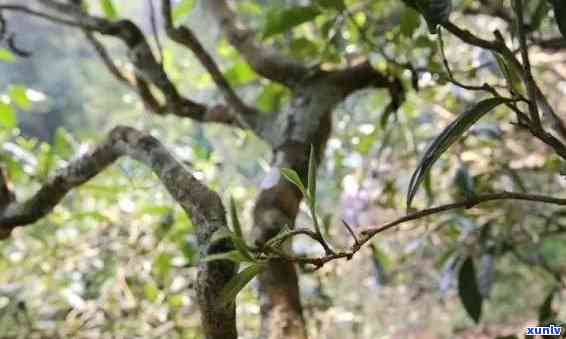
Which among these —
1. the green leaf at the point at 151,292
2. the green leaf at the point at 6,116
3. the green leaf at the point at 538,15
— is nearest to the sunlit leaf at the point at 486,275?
the green leaf at the point at 538,15

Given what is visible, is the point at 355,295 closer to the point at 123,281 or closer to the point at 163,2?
the point at 123,281

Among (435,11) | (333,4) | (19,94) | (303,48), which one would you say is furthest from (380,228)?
(19,94)

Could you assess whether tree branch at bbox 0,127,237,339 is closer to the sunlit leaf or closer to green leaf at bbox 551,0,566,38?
green leaf at bbox 551,0,566,38

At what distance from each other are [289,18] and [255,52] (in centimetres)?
21

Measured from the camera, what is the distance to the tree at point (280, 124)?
37 centimetres

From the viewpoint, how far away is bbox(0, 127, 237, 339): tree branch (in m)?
0.40

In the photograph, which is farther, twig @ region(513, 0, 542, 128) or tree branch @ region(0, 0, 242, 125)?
tree branch @ region(0, 0, 242, 125)

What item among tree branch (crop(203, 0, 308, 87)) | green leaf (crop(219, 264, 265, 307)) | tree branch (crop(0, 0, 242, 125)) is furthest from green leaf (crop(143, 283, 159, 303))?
green leaf (crop(219, 264, 265, 307))

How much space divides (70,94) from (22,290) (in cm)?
324

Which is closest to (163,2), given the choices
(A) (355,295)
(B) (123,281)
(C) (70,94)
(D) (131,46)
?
(D) (131,46)

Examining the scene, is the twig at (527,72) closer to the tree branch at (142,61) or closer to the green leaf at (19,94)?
the tree branch at (142,61)

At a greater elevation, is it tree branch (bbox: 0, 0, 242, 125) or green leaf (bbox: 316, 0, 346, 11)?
tree branch (bbox: 0, 0, 242, 125)

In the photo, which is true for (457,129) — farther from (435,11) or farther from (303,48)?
(303,48)

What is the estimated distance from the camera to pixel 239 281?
0.35 m
